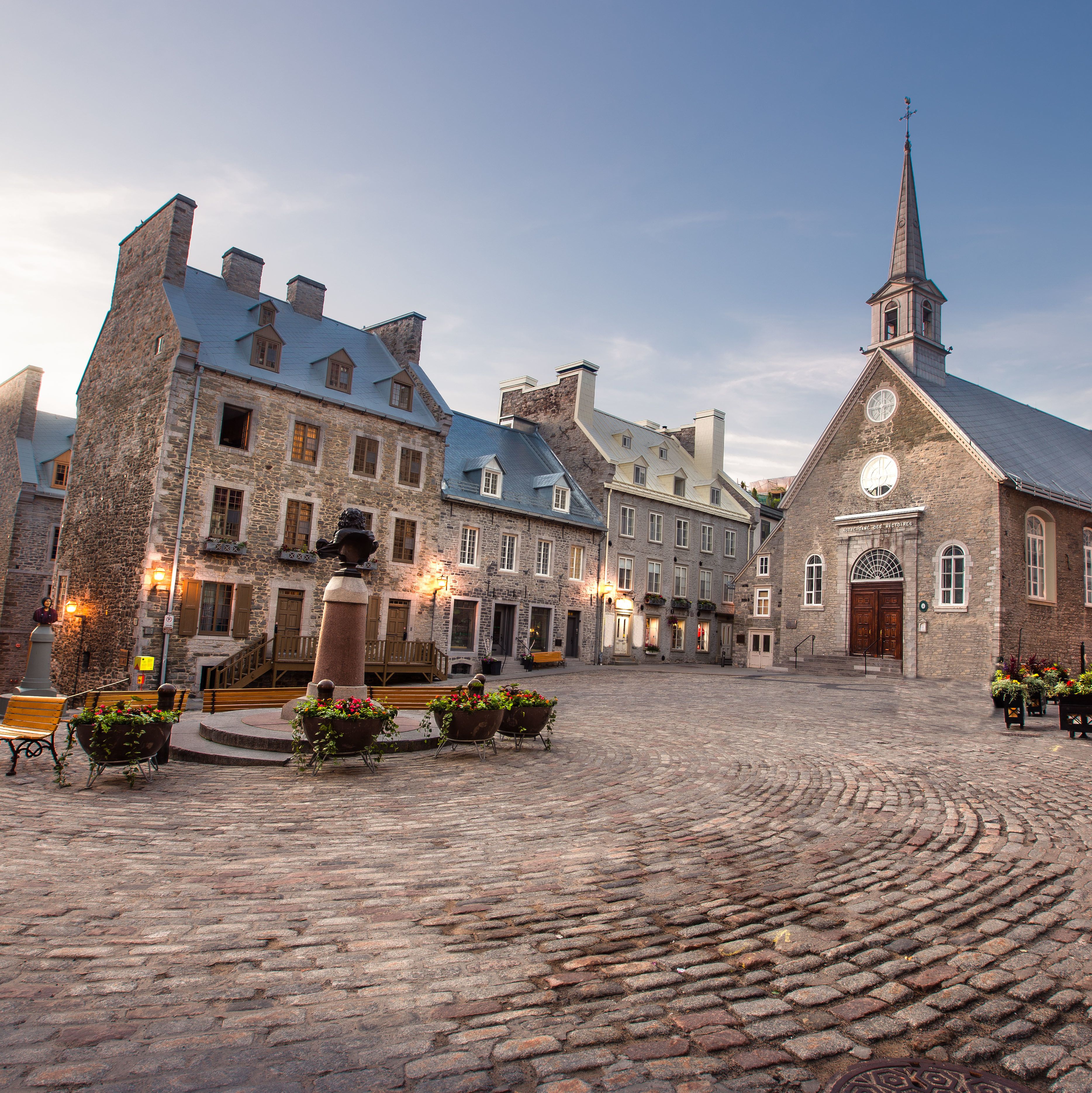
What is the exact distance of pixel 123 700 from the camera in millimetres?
10906

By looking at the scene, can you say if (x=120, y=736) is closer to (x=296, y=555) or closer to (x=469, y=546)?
(x=296, y=555)

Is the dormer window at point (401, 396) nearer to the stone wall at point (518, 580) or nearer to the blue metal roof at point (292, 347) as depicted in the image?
the blue metal roof at point (292, 347)

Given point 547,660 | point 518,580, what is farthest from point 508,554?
point 547,660

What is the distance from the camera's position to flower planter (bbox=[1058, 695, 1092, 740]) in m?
13.2

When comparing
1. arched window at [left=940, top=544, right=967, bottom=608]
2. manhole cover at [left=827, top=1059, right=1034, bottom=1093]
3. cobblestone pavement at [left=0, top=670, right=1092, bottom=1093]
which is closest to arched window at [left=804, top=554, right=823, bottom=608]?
arched window at [left=940, top=544, right=967, bottom=608]

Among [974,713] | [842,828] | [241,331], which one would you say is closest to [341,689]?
[842,828]

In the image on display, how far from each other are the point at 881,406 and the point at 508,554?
17053 mm

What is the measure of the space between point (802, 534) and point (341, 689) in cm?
2699

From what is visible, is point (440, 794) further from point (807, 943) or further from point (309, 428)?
point (309, 428)

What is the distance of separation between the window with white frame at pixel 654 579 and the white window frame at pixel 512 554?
890 centimetres

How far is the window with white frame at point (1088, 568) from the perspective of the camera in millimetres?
30594

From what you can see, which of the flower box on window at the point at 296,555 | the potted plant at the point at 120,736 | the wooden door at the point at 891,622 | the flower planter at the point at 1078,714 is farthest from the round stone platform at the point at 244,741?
the wooden door at the point at 891,622

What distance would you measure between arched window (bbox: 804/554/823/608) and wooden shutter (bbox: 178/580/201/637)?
24273 millimetres

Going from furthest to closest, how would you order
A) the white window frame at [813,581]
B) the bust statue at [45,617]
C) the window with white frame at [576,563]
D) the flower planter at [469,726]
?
the window with white frame at [576,563], the white window frame at [813,581], the bust statue at [45,617], the flower planter at [469,726]
